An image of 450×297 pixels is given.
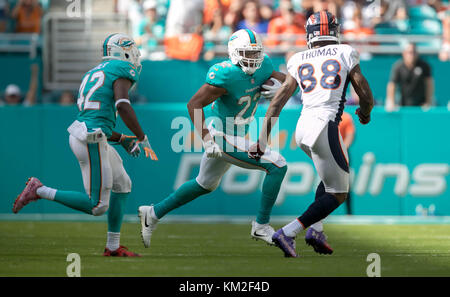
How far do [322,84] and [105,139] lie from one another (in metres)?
1.84

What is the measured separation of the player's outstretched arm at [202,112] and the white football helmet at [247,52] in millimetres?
294

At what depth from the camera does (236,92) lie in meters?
7.52

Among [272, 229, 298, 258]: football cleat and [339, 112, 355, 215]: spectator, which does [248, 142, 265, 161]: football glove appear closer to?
[272, 229, 298, 258]: football cleat

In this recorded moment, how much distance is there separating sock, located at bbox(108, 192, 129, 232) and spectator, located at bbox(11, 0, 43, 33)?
8.68 m

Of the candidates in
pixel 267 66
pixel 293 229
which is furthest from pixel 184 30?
pixel 293 229

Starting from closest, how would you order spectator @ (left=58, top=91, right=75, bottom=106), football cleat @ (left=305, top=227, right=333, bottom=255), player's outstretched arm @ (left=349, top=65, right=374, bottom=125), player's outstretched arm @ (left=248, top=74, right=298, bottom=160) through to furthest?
player's outstretched arm @ (left=349, top=65, right=374, bottom=125) → player's outstretched arm @ (left=248, top=74, right=298, bottom=160) → football cleat @ (left=305, top=227, right=333, bottom=255) → spectator @ (left=58, top=91, right=75, bottom=106)

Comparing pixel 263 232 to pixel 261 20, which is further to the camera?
pixel 261 20

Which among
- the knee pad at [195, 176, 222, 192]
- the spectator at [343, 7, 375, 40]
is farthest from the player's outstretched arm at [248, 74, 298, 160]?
the spectator at [343, 7, 375, 40]

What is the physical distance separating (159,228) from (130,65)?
368 centimetres

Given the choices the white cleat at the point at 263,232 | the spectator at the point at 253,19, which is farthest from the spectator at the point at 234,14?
the white cleat at the point at 263,232

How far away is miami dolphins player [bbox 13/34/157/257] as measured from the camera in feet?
22.6

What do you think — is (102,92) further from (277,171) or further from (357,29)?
(357,29)
